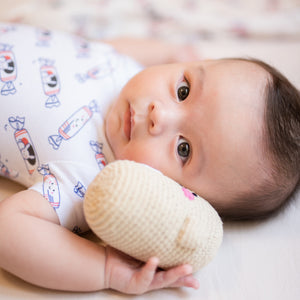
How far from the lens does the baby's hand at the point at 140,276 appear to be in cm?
77

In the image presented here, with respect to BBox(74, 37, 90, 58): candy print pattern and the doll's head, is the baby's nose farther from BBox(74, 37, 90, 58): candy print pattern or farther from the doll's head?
BBox(74, 37, 90, 58): candy print pattern

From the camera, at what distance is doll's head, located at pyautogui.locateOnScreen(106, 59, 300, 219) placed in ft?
2.88

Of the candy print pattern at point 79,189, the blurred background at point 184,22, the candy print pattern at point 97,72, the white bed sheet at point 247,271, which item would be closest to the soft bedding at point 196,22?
the blurred background at point 184,22

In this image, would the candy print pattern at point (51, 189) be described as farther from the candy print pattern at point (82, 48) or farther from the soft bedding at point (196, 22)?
the candy print pattern at point (82, 48)

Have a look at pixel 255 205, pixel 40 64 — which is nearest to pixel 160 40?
pixel 40 64

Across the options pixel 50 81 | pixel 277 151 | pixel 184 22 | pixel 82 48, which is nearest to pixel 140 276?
pixel 277 151

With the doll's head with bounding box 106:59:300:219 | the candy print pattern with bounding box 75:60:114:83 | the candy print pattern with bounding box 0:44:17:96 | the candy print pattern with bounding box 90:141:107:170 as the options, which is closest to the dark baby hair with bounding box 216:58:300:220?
the doll's head with bounding box 106:59:300:219

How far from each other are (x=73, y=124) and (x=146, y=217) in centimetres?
37

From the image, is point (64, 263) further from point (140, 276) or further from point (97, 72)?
point (97, 72)

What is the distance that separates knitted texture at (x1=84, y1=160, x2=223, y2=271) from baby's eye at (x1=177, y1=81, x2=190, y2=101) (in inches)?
10.7

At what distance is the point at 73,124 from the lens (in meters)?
0.98

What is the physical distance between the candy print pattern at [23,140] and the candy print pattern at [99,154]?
0.47ft

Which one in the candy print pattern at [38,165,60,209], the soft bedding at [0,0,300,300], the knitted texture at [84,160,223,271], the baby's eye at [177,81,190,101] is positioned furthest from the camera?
the soft bedding at [0,0,300,300]

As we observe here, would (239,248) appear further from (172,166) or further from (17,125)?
(17,125)
